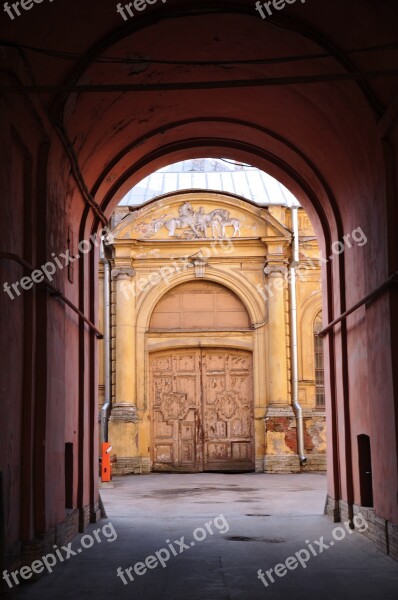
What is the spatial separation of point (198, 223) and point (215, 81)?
14187 mm

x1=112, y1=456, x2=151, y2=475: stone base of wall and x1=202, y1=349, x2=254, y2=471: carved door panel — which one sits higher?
x1=202, y1=349, x2=254, y2=471: carved door panel

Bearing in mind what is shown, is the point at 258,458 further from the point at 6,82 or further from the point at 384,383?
the point at 6,82

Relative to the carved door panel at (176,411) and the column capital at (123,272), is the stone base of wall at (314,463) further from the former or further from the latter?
the column capital at (123,272)

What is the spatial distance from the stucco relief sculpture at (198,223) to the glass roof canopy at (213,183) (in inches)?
109

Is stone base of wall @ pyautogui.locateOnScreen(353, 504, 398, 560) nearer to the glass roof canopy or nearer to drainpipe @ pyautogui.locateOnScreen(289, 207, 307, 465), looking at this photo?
drainpipe @ pyautogui.locateOnScreen(289, 207, 307, 465)

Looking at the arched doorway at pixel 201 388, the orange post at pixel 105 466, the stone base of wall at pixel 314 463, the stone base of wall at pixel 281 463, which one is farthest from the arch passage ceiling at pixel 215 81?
the stone base of wall at pixel 314 463

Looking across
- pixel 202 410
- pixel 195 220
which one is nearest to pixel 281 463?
pixel 202 410

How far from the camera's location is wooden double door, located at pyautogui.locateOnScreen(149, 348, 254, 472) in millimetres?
23781

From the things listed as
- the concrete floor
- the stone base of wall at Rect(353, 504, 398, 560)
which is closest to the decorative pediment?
the concrete floor

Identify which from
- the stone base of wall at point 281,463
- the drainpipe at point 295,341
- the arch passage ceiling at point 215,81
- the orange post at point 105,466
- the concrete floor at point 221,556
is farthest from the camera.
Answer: the drainpipe at point 295,341

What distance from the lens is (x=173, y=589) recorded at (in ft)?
27.3

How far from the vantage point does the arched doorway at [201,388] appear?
78.1ft

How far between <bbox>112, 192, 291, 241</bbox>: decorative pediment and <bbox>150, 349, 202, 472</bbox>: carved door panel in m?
3.47

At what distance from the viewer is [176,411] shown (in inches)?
942
